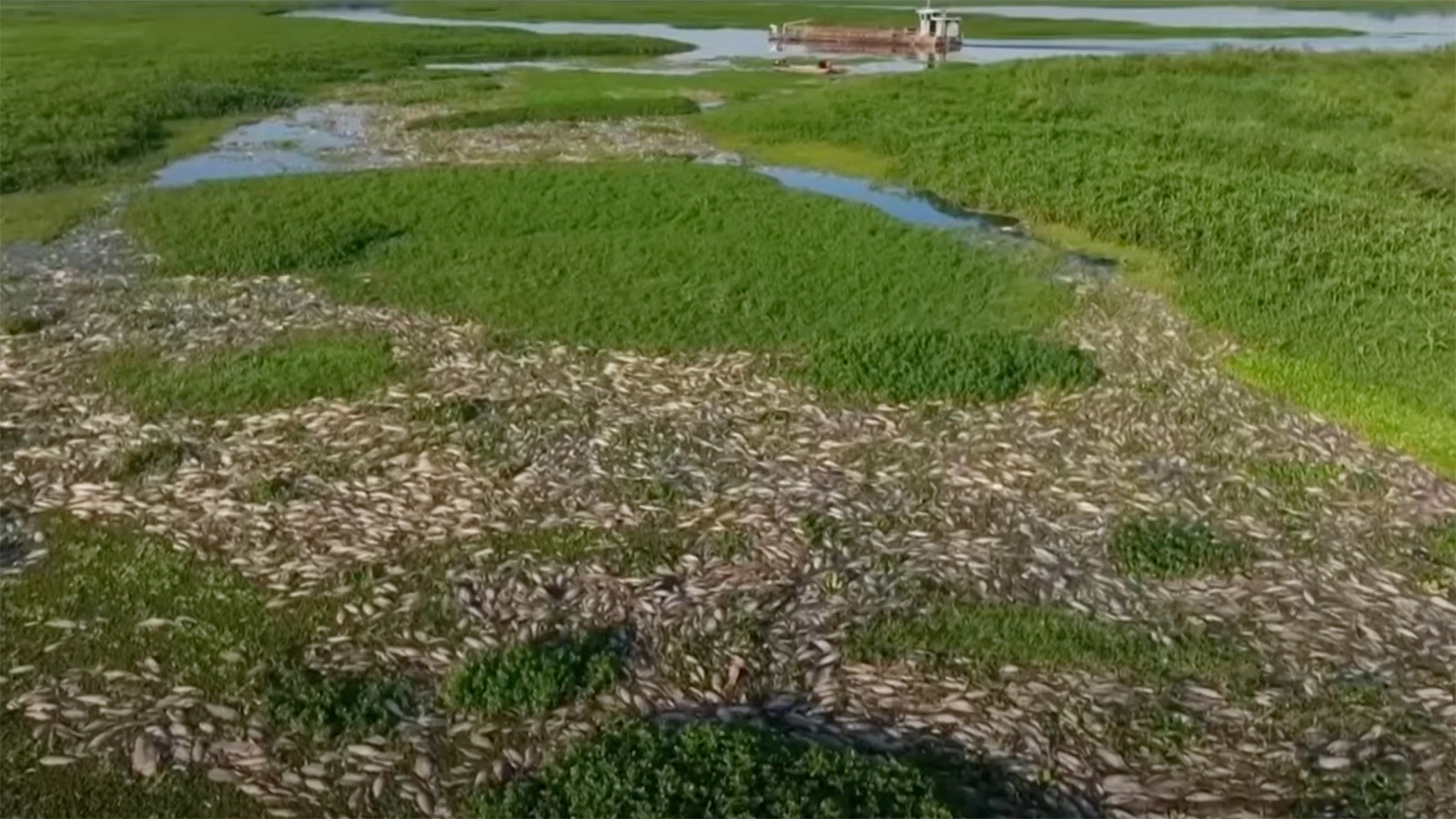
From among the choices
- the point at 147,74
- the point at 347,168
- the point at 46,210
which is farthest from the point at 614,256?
the point at 147,74

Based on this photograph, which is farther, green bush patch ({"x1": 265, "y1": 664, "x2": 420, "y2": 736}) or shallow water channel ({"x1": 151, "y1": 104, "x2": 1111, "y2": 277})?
shallow water channel ({"x1": 151, "y1": 104, "x2": 1111, "y2": 277})

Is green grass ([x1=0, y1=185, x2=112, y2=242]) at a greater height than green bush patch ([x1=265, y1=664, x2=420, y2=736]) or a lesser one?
greater

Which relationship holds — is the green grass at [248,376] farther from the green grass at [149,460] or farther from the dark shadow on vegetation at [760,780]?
the dark shadow on vegetation at [760,780]

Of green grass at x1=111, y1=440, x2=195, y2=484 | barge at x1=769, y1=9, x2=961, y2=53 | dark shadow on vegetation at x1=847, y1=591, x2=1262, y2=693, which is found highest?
barge at x1=769, y1=9, x2=961, y2=53

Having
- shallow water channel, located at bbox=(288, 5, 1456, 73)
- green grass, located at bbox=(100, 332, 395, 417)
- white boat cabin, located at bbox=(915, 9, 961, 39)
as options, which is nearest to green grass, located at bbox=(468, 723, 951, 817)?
green grass, located at bbox=(100, 332, 395, 417)

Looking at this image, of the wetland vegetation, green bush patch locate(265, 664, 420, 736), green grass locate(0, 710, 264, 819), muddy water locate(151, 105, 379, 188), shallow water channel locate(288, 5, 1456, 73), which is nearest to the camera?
green grass locate(0, 710, 264, 819)

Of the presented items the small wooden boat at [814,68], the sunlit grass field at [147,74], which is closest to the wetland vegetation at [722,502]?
the sunlit grass field at [147,74]

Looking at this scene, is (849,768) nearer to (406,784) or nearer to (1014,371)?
(406,784)

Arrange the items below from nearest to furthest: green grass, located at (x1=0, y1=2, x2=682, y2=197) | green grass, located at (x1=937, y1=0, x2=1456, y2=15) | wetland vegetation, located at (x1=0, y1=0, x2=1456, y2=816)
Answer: wetland vegetation, located at (x1=0, y1=0, x2=1456, y2=816), green grass, located at (x1=0, y1=2, x2=682, y2=197), green grass, located at (x1=937, y1=0, x2=1456, y2=15)

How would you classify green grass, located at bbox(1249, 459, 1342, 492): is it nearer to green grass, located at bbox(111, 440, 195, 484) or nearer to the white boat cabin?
green grass, located at bbox(111, 440, 195, 484)
